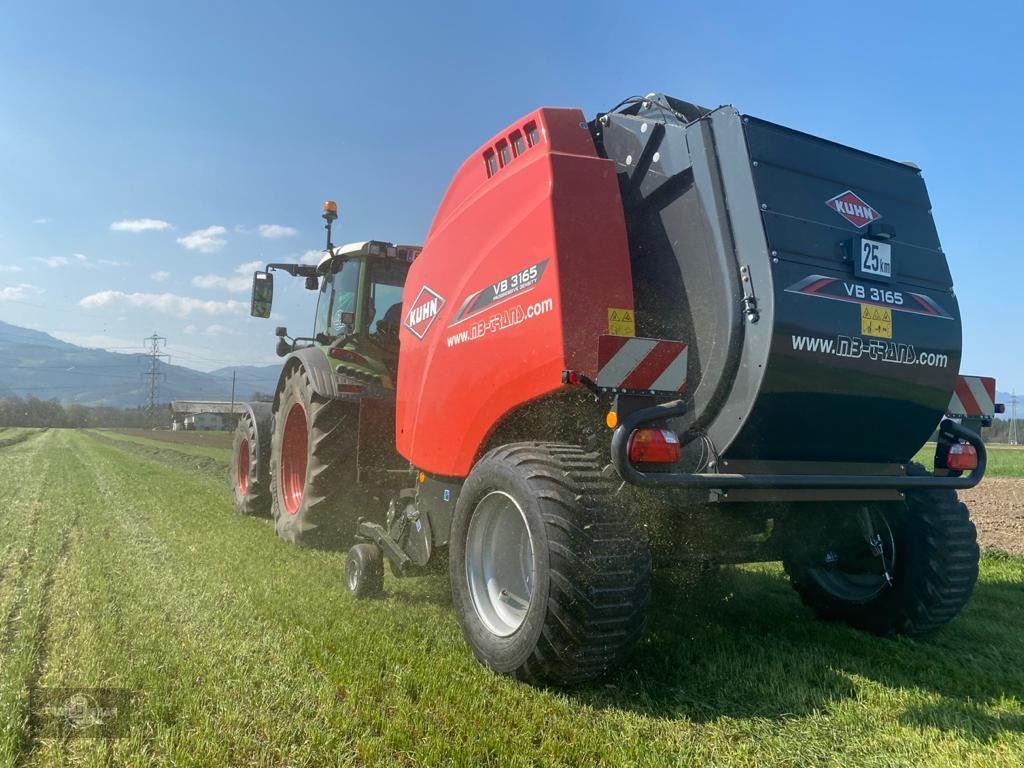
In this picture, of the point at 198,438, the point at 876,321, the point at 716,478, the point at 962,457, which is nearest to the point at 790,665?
the point at 716,478

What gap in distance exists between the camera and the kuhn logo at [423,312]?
4324 mm

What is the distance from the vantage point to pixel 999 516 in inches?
372

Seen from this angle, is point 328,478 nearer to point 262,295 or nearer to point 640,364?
point 262,295

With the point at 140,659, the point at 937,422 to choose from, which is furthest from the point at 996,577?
the point at 140,659

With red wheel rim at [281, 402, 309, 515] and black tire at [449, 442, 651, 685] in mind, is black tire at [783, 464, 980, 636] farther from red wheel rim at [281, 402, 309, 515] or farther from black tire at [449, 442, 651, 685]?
red wheel rim at [281, 402, 309, 515]

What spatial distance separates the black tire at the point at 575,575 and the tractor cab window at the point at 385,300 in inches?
148

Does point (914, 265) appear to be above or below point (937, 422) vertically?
above

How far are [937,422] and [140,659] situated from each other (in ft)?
12.8

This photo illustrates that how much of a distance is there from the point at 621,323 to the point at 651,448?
62 cm

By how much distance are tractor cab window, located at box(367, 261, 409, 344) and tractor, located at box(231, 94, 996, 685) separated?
237 centimetres

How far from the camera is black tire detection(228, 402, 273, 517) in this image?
802 centimetres

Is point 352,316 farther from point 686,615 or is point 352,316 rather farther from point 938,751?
point 938,751

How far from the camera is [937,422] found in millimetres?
3541

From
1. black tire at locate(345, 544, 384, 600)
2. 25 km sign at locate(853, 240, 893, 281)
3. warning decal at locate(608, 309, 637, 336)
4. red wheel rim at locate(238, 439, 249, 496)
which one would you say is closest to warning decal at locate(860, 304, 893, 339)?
25 km sign at locate(853, 240, 893, 281)
